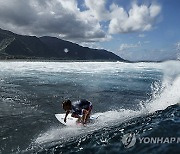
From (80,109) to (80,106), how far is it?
20 cm

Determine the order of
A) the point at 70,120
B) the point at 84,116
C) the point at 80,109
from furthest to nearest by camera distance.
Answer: the point at 80,109
the point at 70,120
the point at 84,116

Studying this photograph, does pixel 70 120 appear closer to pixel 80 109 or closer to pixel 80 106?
pixel 80 109

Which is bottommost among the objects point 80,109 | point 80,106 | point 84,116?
point 84,116

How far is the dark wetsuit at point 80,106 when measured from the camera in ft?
58.8

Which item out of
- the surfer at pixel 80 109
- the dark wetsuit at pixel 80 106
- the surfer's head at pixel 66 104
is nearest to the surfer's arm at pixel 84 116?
the surfer at pixel 80 109

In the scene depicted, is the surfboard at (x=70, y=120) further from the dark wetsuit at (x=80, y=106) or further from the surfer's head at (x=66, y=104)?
the surfer's head at (x=66, y=104)

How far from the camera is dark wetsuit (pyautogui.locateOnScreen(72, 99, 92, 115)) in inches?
706

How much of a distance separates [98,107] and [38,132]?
28.9 feet

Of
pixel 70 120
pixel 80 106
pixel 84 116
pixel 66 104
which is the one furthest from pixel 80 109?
pixel 66 104

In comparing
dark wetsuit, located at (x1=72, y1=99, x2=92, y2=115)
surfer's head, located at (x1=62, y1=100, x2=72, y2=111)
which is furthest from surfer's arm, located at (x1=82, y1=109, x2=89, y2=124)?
surfer's head, located at (x1=62, y1=100, x2=72, y2=111)

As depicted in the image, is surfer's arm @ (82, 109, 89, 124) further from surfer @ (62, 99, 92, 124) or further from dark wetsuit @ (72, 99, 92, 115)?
dark wetsuit @ (72, 99, 92, 115)

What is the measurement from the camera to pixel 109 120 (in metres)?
18.1

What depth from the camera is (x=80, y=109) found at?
18.0 m

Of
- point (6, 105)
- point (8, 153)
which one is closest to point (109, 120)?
point (8, 153)
